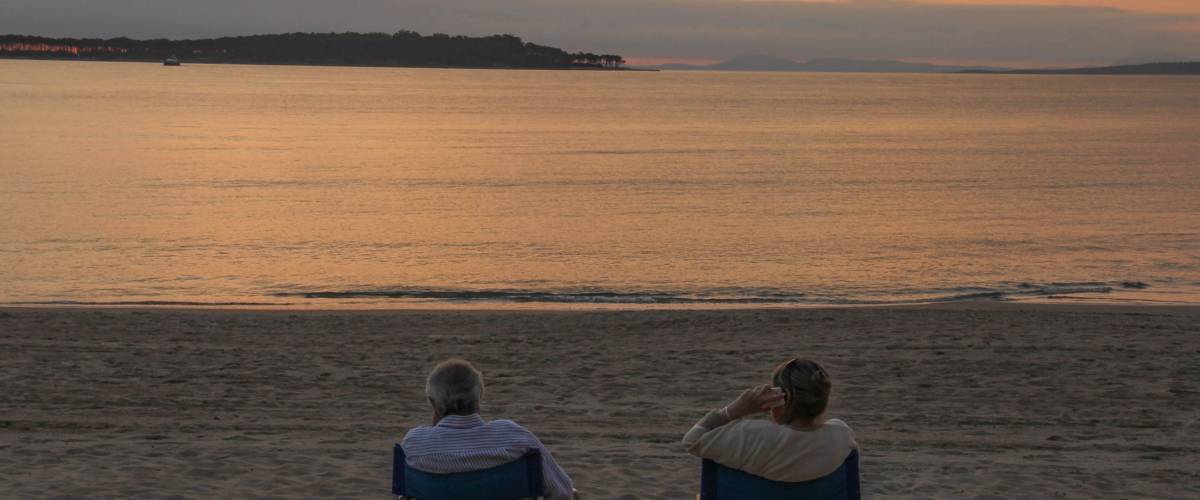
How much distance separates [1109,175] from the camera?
47281 millimetres

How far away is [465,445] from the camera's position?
14.7 ft

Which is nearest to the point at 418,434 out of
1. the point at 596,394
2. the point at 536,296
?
the point at 596,394

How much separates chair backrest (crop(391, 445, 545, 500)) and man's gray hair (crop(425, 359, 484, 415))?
10.3 inches

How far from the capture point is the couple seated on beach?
400cm

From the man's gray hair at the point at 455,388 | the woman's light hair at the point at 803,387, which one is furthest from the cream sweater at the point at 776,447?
the man's gray hair at the point at 455,388

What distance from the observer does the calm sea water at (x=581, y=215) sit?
21.5m

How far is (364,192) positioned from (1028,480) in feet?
108

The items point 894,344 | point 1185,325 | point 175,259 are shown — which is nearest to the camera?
point 894,344

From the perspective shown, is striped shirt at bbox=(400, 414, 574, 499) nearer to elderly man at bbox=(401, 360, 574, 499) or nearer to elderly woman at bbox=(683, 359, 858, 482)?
elderly man at bbox=(401, 360, 574, 499)

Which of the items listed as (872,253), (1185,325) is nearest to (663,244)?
(872,253)

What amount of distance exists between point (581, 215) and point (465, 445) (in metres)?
28.2

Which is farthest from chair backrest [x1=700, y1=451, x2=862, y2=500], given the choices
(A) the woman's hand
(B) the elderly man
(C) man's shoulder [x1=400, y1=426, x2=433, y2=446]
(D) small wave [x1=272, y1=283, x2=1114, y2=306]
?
(D) small wave [x1=272, y1=283, x2=1114, y2=306]

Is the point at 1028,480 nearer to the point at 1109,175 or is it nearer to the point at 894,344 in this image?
the point at 894,344

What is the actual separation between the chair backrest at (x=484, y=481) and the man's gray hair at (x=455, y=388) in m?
0.26
